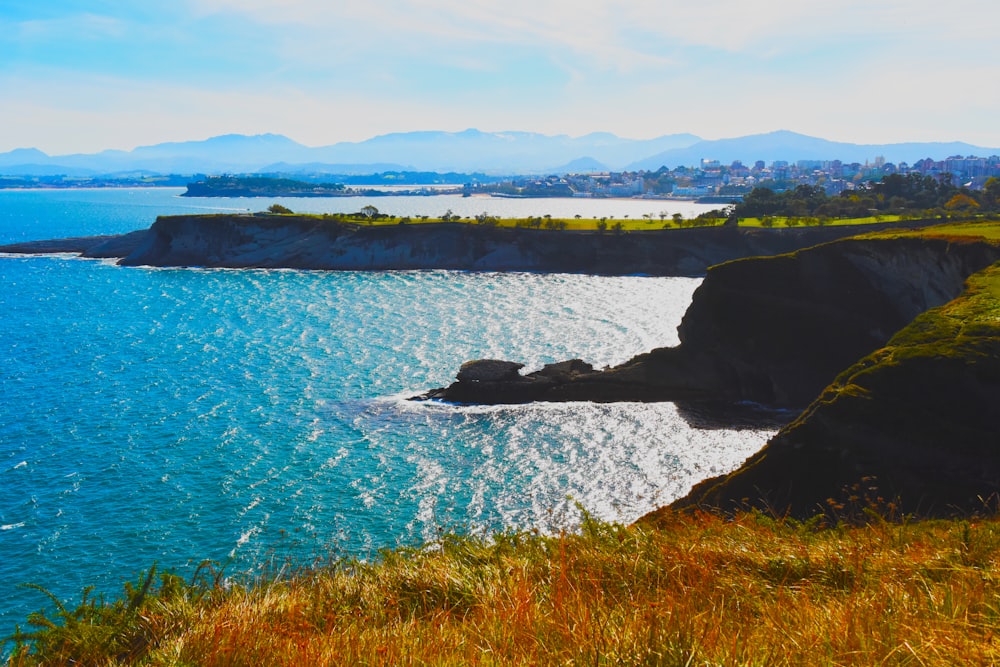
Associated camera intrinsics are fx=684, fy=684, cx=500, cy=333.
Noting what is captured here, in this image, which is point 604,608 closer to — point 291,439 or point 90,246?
point 291,439

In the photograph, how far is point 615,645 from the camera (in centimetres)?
563

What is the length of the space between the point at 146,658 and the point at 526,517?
20658 millimetres

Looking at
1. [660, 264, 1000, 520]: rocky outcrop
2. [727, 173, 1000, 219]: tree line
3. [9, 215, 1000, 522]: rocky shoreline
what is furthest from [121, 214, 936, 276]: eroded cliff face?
[660, 264, 1000, 520]: rocky outcrop

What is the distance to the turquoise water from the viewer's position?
84.6ft

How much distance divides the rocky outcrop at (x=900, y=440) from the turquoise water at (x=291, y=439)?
19.9 feet

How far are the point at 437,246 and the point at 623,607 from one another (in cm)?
10207

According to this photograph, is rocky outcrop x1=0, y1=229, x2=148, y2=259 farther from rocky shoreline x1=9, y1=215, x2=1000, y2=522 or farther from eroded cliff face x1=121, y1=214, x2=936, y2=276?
rocky shoreline x1=9, y1=215, x2=1000, y2=522

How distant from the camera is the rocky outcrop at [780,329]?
4272 centimetres

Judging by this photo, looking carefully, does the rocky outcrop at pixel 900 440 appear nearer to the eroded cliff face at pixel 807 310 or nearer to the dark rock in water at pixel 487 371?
the eroded cliff face at pixel 807 310

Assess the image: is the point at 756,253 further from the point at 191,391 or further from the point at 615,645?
the point at 615,645

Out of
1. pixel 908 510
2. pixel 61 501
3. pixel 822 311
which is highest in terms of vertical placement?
pixel 822 311

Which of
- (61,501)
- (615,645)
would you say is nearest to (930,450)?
(615,645)

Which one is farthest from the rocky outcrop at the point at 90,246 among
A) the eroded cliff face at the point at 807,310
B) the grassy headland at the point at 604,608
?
the grassy headland at the point at 604,608

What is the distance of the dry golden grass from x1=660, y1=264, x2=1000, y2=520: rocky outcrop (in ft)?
43.4
